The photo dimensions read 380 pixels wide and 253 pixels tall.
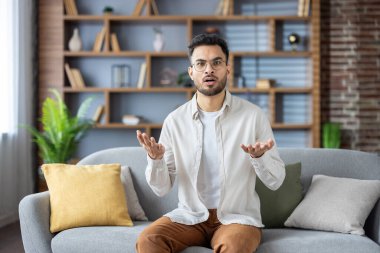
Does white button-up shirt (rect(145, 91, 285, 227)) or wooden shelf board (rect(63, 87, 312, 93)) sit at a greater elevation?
wooden shelf board (rect(63, 87, 312, 93))

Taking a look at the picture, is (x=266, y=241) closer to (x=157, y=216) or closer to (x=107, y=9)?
(x=157, y=216)

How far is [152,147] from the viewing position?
8.83 ft

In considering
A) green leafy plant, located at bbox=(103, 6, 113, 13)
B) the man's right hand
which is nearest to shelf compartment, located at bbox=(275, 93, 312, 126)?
green leafy plant, located at bbox=(103, 6, 113, 13)

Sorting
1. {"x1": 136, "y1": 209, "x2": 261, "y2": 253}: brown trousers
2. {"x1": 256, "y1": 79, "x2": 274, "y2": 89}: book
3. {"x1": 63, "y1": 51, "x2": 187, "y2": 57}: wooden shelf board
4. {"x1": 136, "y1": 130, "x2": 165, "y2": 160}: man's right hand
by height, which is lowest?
{"x1": 136, "y1": 209, "x2": 261, "y2": 253}: brown trousers

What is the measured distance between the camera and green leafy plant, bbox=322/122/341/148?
21.0 feet

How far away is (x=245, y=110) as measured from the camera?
117 inches

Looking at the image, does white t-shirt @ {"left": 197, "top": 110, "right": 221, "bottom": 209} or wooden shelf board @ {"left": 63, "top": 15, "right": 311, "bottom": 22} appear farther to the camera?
wooden shelf board @ {"left": 63, "top": 15, "right": 311, "bottom": 22}

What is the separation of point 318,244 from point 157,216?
0.96 metres

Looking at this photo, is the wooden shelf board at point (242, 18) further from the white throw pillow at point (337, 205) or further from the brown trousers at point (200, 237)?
the brown trousers at point (200, 237)

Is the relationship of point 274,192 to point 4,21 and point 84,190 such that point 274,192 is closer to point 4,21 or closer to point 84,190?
point 84,190

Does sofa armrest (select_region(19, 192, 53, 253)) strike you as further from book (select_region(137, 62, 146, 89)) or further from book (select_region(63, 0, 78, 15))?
book (select_region(63, 0, 78, 15))

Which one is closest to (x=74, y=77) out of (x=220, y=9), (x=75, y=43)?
(x=75, y=43)

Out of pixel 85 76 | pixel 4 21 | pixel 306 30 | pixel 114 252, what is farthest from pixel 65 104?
pixel 114 252

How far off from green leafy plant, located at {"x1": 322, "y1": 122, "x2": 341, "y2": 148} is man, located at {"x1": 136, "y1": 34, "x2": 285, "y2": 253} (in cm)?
361
